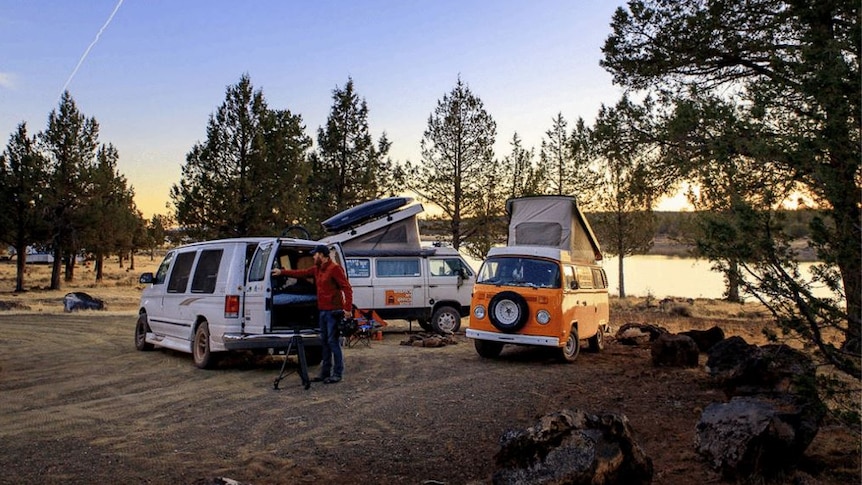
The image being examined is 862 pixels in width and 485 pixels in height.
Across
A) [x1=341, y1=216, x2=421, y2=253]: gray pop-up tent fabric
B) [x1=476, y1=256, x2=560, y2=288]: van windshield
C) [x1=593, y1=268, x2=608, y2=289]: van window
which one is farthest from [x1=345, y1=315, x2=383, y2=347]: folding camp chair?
[x1=593, y1=268, x2=608, y2=289]: van window

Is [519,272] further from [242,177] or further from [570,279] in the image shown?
[242,177]

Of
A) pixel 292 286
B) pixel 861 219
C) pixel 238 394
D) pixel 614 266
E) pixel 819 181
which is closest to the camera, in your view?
pixel 861 219

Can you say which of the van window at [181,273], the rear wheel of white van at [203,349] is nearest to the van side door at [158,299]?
the van window at [181,273]

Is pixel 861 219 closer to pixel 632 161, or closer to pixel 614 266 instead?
pixel 632 161

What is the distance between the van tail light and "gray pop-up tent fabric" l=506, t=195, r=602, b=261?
7.10 m

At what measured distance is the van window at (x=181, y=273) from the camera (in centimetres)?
1151

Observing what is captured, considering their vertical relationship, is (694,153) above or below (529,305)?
above

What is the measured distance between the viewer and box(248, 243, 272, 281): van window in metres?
9.93

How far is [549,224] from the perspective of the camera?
1473 cm

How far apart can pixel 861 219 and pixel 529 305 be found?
6.65 meters

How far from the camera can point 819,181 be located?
5750 mm

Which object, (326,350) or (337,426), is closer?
(337,426)

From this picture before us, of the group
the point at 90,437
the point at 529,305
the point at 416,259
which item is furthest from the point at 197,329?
the point at 416,259

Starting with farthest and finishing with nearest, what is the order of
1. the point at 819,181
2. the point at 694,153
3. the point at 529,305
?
the point at 694,153 → the point at 529,305 → the point at 819,181
